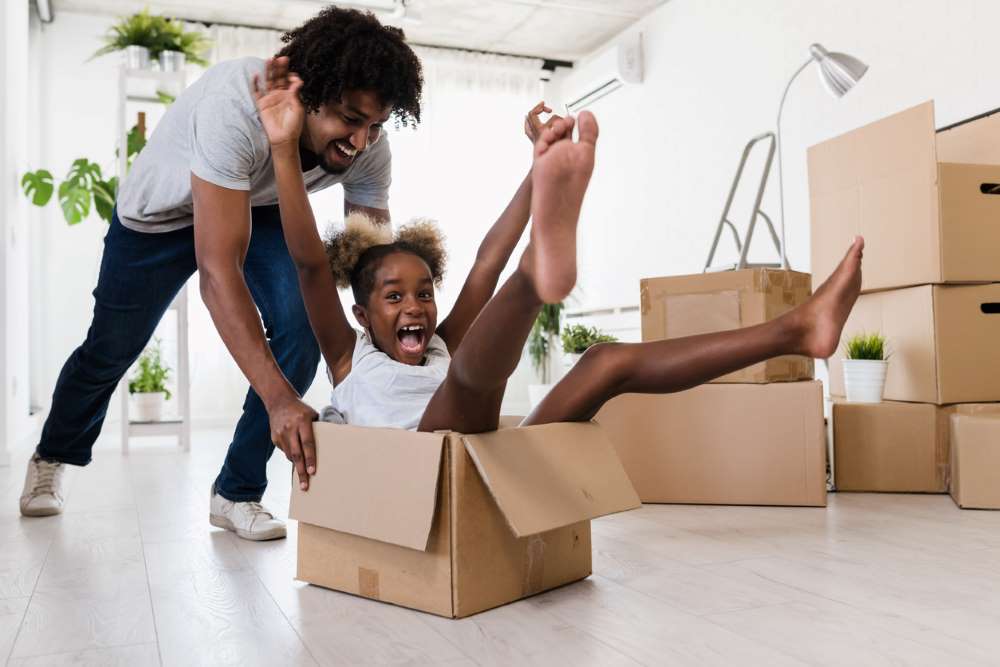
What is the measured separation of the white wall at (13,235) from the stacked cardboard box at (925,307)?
266 cm

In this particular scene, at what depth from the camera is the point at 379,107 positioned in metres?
1.45

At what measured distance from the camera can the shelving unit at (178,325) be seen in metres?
3.49

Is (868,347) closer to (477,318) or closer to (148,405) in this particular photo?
(477,318)

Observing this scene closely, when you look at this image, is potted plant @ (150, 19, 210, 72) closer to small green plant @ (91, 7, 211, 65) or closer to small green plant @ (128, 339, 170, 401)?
small green plant @ (91, 7, 211, 65)

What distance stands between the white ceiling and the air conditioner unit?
0.61 feet

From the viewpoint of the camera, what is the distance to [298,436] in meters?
1.27

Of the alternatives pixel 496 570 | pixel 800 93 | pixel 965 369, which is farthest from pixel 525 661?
pixel 800 93

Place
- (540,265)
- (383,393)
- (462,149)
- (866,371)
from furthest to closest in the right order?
(462,149) → (866,371) → (383,393) → (540,265)

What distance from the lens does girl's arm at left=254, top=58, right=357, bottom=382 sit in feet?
4.66

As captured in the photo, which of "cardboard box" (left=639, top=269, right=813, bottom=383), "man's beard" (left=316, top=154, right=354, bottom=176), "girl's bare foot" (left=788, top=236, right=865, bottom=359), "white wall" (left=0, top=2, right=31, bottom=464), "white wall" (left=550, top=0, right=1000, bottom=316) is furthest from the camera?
"white wall" (left=550, top=0, right=1000, bottom=316)

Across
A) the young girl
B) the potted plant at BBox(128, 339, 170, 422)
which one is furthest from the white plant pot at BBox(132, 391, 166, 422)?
the young girl

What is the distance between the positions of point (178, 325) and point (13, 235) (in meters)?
0.68

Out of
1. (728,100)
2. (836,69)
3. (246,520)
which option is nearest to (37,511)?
(246,520)

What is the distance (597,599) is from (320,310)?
0.67m
